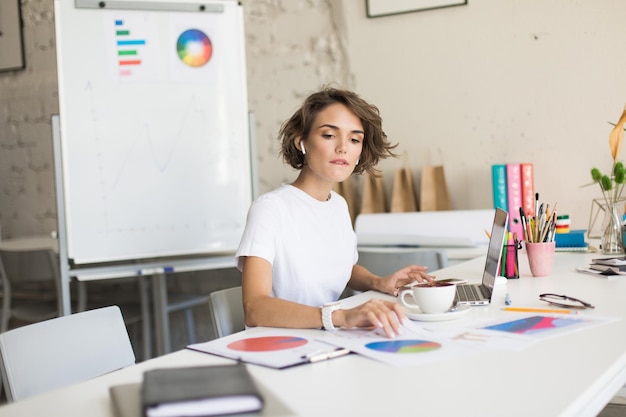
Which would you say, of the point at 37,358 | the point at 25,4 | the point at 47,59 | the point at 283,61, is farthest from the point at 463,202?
the point at 25,4

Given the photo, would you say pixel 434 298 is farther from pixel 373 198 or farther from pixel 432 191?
pixel 373 198

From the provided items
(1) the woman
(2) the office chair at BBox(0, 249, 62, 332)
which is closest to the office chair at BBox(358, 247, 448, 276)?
(1) the woman

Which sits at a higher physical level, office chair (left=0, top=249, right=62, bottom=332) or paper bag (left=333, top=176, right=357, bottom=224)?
paper bag (left=333, top=176, right=357, bottom=224)

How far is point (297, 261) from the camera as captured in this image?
1.78 metres

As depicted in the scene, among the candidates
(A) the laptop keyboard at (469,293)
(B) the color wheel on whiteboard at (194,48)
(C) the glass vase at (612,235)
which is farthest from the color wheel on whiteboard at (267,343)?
(B) the color wheel on whiteboard at (194,48)

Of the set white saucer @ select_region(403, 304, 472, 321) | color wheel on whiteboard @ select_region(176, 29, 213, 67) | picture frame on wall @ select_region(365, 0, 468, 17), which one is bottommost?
white saucer @ select_region(403, 304, 472, 321)

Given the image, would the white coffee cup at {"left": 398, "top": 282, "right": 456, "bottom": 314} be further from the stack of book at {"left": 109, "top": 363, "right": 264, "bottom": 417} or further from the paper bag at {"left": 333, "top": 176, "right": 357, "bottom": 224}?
the paper bag at {"left": 333, "top": 176, "right": 357, "bottom": 224}

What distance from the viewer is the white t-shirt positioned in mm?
1694

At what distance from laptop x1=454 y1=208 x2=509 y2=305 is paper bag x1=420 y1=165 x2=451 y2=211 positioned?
62.6 inches

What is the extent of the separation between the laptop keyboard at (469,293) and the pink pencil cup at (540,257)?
0.26 metres

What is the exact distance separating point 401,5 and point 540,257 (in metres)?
1.93

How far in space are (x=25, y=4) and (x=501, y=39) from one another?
298cm

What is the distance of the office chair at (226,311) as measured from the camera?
1.67 meters

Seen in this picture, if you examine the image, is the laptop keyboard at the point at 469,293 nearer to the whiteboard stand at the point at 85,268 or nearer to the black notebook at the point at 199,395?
the black notebook at the point at 199,395
